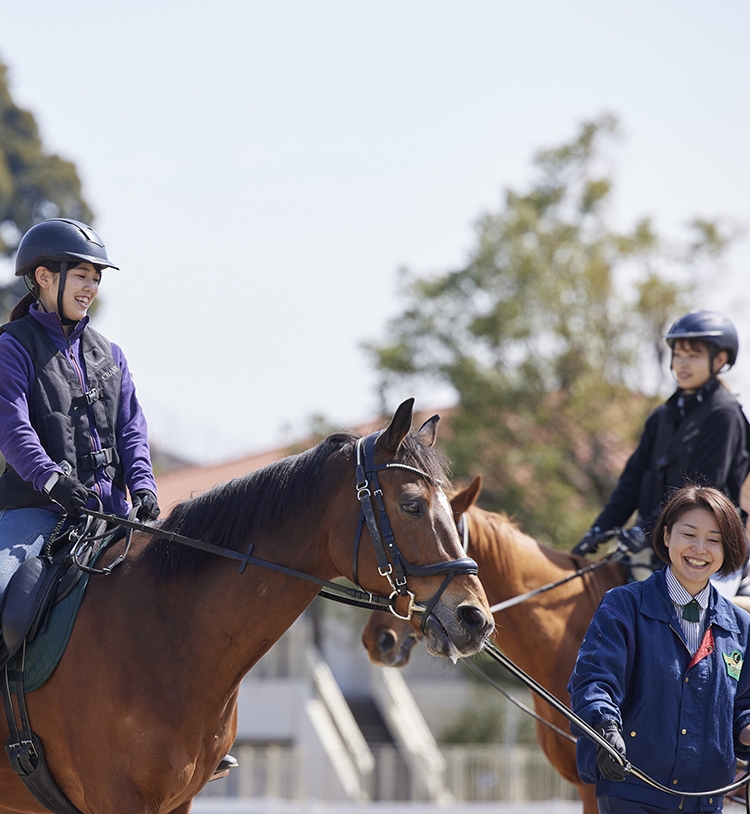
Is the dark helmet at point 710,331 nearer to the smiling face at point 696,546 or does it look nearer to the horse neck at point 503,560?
the horse neck at point 503,560

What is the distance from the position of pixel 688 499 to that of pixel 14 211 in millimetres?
27261

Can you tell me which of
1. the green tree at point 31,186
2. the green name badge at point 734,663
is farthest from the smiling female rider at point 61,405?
the green tree at point 31,186

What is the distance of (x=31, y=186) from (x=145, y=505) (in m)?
26.5

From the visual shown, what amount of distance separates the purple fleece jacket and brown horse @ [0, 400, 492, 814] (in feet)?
1.46

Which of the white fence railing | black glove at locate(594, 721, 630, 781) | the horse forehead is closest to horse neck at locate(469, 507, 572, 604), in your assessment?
the horse forehead

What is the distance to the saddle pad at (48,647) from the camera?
457 centimetres

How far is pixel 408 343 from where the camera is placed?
19.7 meters

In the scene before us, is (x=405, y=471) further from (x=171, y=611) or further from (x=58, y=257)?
(x=58, y=257)

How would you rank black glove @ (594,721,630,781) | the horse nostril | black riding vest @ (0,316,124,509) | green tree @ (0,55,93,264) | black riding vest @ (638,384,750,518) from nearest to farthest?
black glove @ (594,721,630,781) → the horse nostril → black riding vest @ (0,316,124,509) → black riding vest @ (638,384,750,518) → green tree @ (0,55,93,264)

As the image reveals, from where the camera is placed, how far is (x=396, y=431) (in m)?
4.42

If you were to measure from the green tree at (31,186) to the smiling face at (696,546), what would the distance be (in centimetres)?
2654

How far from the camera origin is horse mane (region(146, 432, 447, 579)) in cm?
462

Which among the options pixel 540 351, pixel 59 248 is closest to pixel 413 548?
pixel 59 248

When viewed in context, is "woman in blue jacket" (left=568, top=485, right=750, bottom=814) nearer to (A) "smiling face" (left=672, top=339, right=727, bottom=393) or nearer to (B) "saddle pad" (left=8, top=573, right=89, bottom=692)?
(B) "saddle pad" (left=8, top=573, right=89, bottom=692)
